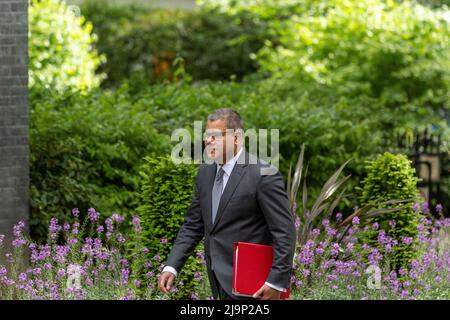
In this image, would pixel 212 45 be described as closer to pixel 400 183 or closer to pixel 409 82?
pixel 409 82

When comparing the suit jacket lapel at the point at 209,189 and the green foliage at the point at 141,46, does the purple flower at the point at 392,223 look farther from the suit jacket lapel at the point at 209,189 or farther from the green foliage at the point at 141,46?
the green foliage at the point at 141,46

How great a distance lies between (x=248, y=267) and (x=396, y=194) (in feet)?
10.0

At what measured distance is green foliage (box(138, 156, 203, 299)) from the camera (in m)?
6.93

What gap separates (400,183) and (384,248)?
680 mm

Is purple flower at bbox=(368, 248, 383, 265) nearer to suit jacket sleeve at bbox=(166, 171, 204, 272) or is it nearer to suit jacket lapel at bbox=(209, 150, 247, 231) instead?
suit jacket sleeve at bbox=(166, 171, 204, 272)

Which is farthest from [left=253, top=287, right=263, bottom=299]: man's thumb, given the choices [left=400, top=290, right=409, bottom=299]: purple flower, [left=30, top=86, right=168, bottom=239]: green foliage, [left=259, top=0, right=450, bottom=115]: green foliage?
[left=259, top=0, right=450, bottom=115]: green foliage

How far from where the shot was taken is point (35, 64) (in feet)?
42.1

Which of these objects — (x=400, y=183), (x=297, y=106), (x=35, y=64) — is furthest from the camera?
(x=35, y=64)

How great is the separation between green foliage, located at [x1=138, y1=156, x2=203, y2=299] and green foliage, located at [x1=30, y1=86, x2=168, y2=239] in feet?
4.45

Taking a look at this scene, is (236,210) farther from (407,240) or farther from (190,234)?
(407,240)

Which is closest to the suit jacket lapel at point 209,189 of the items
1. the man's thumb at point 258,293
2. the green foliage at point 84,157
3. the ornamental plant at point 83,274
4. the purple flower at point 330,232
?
the man's thumb at point 258,293

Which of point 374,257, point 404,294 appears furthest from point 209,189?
point 374,257

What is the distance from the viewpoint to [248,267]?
16.0 ft
